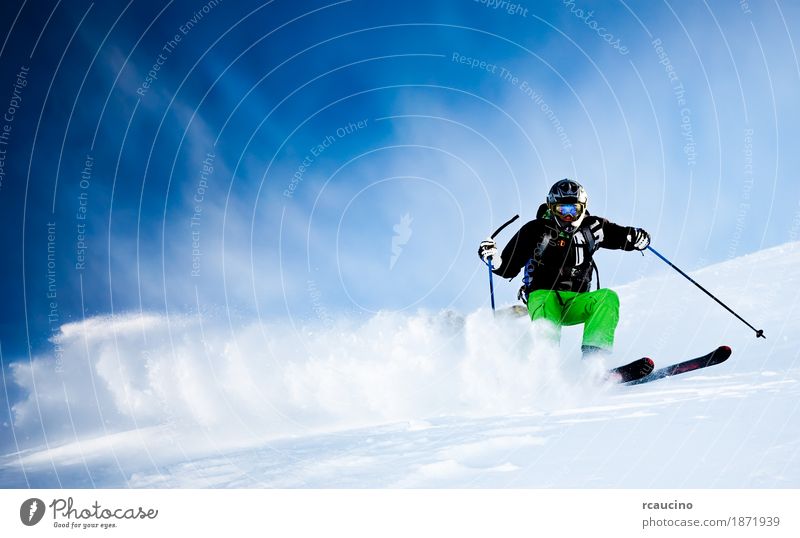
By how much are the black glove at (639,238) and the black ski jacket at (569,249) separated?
0.8 inches

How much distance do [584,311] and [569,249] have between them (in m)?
0.67

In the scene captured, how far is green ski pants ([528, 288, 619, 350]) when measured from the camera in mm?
4293

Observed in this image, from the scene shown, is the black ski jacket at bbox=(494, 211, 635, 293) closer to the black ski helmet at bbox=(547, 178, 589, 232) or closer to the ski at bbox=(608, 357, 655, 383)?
the black ski helmet at bbox=(547, 178, 589, 232)

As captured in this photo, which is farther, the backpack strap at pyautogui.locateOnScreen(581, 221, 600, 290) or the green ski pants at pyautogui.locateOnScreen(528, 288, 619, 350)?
the backpack strap at pyautogui.locateOnScreen(581, 221, 600, 290)

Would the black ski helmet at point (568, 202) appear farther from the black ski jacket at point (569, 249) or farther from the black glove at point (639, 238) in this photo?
the black glove at point (639, 238)

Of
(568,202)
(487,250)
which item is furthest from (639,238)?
(487,250)

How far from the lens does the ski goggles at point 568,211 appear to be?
454cm

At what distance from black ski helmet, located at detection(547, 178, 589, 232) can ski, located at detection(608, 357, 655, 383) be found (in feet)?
4.83

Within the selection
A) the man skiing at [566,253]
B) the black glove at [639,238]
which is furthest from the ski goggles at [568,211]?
the black glove at [639,238]

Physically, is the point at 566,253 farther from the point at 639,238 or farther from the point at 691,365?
the point at 691,365

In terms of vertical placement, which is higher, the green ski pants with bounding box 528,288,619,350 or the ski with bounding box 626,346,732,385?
the green ski pants with bounding box 528,288,619,350

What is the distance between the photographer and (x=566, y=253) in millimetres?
4715

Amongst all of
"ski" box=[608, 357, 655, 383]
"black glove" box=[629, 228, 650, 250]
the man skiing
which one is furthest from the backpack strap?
"ski" box=[608, 357, 655, 383]
